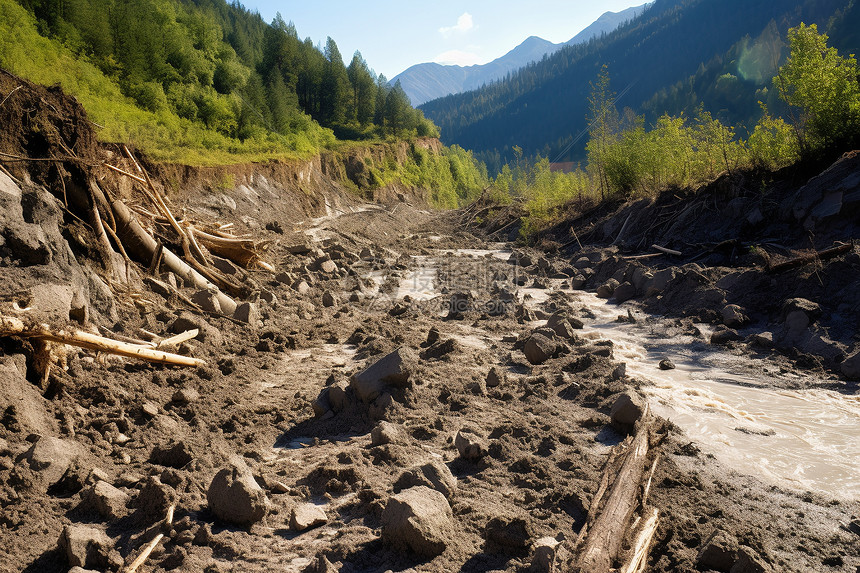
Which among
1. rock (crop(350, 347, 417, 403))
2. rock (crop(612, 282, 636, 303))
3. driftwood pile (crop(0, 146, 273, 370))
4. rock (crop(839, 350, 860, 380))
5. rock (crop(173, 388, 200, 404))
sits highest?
driftwood pile (crop(0, 146, 273, 370))

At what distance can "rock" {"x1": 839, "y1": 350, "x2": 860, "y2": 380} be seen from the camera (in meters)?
6.16

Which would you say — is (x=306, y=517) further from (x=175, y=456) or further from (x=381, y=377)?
(x=381, y=377)

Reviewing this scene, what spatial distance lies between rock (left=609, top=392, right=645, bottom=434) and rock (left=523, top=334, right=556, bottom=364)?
1.91m

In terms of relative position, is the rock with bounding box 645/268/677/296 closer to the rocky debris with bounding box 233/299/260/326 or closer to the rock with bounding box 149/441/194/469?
the rocky debris with bounding box 233/299/260/326

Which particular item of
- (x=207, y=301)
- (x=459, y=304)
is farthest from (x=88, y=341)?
(x=459, y=304)

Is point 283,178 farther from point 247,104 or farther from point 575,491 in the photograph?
point 575,491

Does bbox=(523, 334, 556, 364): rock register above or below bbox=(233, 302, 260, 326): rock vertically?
below

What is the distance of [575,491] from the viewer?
12.3 ft

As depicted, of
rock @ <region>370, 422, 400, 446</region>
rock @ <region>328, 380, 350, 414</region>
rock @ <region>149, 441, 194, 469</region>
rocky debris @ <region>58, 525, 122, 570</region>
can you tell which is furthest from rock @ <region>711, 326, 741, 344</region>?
rocky debris @ <region>58, 525, 122, 570</region>

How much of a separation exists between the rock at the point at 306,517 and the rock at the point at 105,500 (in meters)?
1.02

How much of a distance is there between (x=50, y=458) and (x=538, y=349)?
16.9ft

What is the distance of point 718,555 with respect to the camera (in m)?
3.00

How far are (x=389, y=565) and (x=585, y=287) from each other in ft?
35.3

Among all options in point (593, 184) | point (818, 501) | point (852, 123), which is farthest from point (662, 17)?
point (818, 501)
